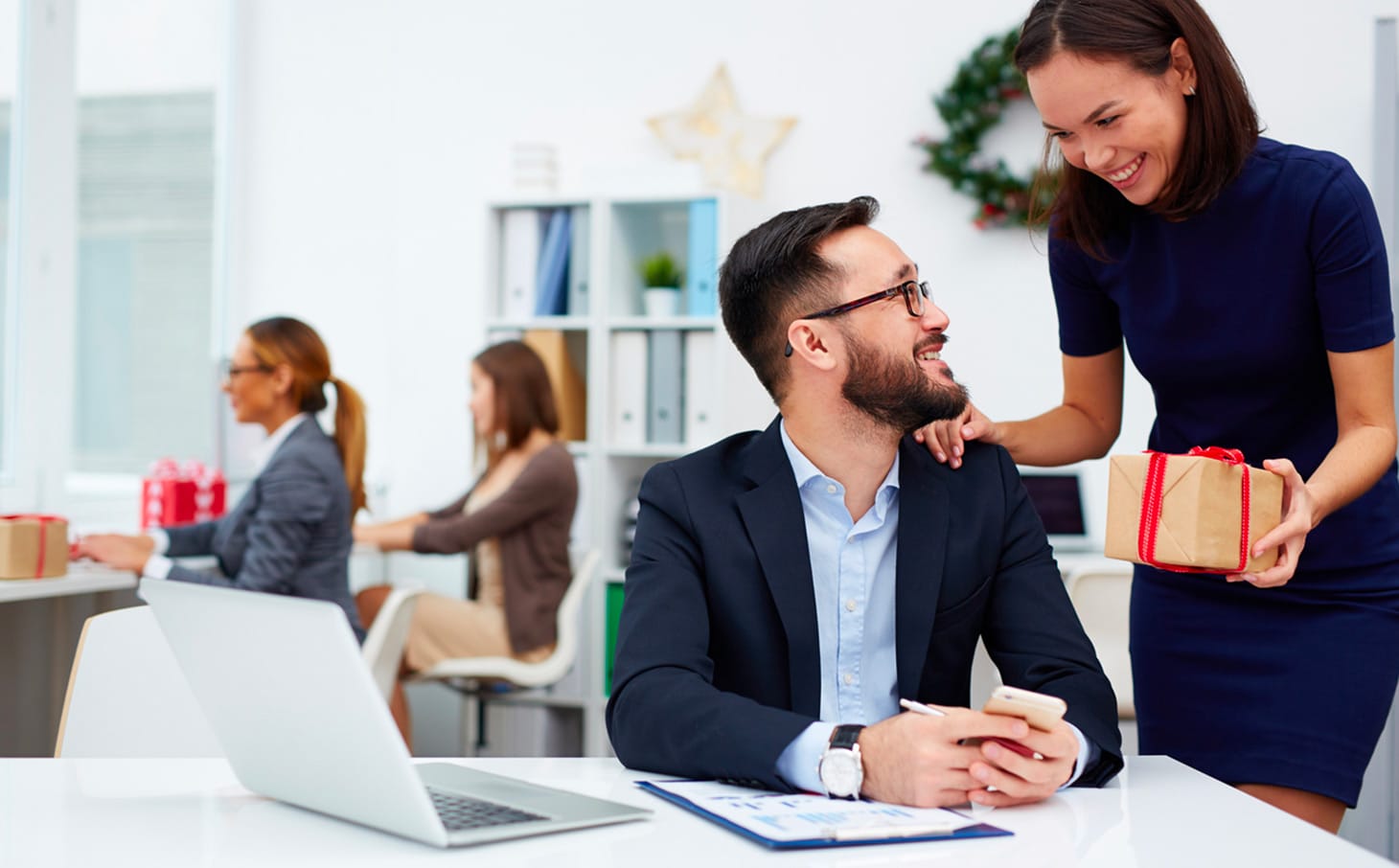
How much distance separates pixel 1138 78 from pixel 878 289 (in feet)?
1.26

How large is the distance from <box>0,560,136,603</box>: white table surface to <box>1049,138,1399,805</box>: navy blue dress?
7.18 feet

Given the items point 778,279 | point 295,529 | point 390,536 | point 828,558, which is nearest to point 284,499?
point 295,529

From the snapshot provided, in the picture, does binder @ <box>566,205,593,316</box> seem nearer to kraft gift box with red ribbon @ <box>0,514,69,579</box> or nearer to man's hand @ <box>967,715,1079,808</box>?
kraft gift box with red ribbon @ <box>0,514,69,579</box>

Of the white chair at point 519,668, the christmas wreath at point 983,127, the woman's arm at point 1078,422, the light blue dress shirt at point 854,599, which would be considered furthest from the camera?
the christmas wreath at point 983,127

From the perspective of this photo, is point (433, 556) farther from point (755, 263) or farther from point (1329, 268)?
point (1329, 268)

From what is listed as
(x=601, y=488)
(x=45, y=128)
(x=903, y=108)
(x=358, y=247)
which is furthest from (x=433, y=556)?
(x=903, y=108)

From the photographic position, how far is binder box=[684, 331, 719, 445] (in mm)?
4004

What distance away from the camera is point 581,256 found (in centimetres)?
412

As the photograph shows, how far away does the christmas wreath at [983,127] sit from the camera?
3947 mm

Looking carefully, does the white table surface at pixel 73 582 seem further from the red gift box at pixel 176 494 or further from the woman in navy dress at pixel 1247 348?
the woman in navy dress at pixel 1247 348

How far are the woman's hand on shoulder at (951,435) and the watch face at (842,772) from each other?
554mm

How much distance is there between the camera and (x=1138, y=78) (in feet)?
5.01

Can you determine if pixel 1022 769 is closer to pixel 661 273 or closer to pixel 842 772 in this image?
pixel 842 772

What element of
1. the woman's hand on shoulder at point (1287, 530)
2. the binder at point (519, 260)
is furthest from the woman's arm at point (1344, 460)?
the binder at point (519, 260)
